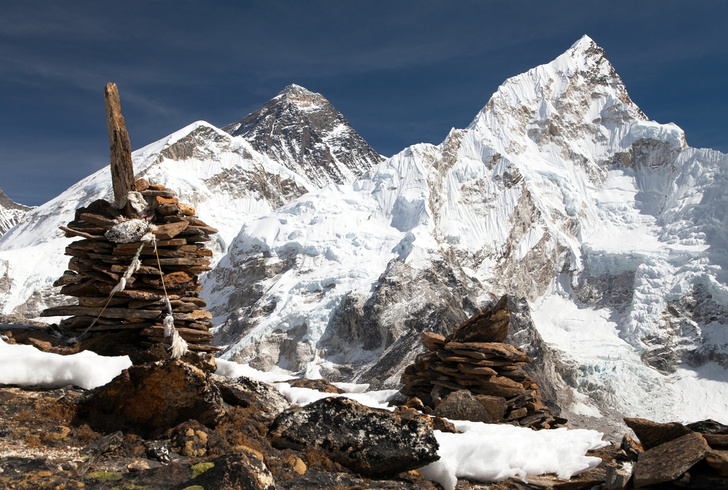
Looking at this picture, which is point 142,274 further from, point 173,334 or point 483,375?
point 483,375

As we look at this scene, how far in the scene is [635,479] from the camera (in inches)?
247

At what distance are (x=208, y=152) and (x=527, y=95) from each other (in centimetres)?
9767

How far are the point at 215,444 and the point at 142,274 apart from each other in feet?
16.8

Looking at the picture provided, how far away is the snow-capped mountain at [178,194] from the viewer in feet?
428

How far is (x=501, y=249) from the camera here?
15375 cm

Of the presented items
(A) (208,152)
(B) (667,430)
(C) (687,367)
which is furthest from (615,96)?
(B) (667,430)

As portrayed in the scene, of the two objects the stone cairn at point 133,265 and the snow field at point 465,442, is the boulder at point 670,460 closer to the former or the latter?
the snow field at point 465,442

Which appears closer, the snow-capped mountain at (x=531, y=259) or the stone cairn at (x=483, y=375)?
the stone cairn at (x=483, y=375)

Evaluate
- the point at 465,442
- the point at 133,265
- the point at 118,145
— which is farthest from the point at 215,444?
the point at 118,145

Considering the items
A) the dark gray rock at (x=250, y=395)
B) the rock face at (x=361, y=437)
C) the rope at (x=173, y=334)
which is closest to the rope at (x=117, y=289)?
the rope at (x=173, y=334)

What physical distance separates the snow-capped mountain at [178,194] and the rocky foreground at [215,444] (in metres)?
131

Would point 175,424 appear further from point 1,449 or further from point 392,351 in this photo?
point 392,351

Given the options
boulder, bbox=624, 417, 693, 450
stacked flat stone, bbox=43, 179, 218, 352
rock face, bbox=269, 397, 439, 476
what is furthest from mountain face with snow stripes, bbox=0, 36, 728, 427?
rock face, bbox=269, 397, 439, 476

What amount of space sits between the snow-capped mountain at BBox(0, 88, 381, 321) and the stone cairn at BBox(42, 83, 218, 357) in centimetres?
12562
